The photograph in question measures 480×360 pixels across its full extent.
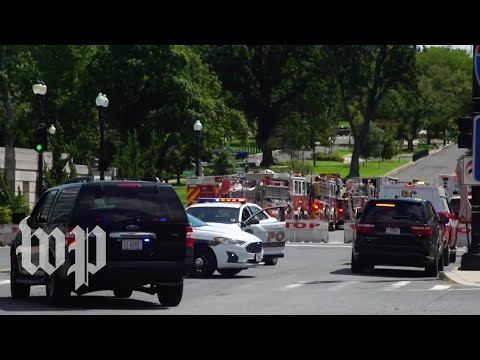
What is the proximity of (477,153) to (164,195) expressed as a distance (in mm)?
8468

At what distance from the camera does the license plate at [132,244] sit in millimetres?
17141

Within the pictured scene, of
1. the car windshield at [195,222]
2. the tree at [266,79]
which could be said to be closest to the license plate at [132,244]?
the car windshield at [195,222]

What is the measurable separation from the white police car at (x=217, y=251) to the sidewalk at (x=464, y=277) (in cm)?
418

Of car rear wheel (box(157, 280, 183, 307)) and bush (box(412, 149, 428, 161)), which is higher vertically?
bush (box(412, 149, 428, 161))

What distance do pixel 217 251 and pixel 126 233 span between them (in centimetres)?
774

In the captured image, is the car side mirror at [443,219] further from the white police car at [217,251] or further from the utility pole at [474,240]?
the white police car at [217,251]

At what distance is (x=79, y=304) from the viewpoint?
18.1 m

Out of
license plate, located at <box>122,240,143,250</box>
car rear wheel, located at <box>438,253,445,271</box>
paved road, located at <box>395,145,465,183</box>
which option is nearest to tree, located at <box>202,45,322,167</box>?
paved road, located at <box>395,145,465,183</box>

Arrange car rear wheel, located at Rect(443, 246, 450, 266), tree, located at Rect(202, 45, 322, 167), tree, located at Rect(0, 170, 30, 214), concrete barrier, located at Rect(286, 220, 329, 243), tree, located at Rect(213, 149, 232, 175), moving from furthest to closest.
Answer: tree, located at Rect(202, 45, 322, 167), tree, located at Rect(213, 149, 232, 175), tree, located at Rect(0, 170, 30, 214), concrete barrier, located at Rect(286, 220, 329, 243), car rear wheel, located at Rect(443, 246, 450, 266)

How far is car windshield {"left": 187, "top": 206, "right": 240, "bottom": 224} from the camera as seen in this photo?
26.9 m

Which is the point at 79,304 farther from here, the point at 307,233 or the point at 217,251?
the point at 307,233

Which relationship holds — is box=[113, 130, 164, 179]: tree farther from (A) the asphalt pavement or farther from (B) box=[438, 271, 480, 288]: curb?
(B) box=[438, 271, 480, 288]: curb

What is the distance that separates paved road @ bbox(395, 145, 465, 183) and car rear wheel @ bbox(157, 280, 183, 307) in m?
70.9

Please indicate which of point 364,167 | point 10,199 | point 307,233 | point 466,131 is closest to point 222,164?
point 364,167
